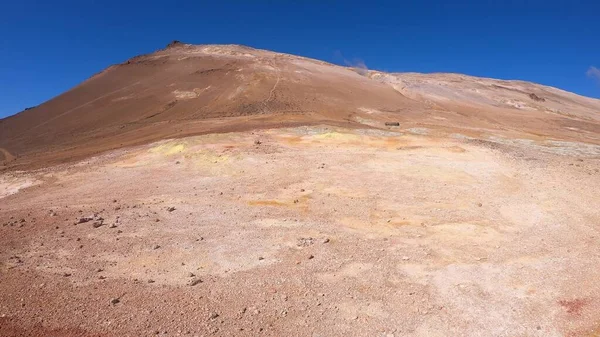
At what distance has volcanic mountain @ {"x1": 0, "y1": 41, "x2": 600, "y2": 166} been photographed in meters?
29.6

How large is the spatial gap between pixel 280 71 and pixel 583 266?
41.6 meters

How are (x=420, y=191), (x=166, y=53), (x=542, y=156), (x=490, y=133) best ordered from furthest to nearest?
(x=166, y=53)
(x=490, y=133)
(x=542, y=156)
(x=420, y=191)

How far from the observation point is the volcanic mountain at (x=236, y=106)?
29625mm

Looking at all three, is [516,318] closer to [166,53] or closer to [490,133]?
[490,133]

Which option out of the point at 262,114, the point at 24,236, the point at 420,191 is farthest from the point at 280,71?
the point at 24,236

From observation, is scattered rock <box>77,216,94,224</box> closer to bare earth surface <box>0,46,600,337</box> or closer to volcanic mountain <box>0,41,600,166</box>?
bare earth surface <box>0,46,600,337</box>

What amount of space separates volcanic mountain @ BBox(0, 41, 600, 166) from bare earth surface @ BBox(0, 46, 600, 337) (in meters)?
7.66

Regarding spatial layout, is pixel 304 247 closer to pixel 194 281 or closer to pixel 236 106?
pixel 194 281

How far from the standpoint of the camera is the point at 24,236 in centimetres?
1012

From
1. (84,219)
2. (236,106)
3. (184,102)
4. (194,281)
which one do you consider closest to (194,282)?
(194,281)

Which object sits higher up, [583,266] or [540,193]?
[540,193]

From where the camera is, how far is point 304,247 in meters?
9.81

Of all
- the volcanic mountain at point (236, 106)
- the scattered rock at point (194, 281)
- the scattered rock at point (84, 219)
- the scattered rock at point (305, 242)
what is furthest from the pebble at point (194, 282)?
the volcanic mountain at point (236, 106)

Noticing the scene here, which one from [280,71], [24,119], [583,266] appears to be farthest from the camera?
[280,71]
